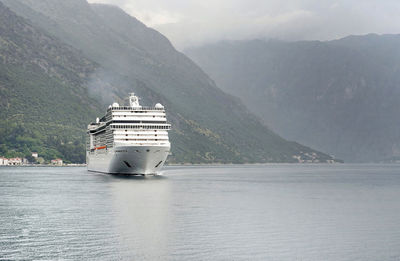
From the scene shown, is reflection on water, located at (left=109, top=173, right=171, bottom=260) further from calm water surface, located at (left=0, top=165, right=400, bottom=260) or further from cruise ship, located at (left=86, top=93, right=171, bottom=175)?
cruise ship, located at (left=86, top=93, right=171, bottom=175)

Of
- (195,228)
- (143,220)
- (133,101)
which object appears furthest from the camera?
(133,101)

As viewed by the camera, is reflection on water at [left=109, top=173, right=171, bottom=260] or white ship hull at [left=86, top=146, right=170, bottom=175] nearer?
reflection on water at [left=109, top=173, right=171, bottom=260]

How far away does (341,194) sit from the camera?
115 metres

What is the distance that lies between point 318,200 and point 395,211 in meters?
18.6

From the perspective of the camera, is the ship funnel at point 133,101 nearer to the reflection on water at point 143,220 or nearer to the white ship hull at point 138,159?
the white ship hull at point 138,159

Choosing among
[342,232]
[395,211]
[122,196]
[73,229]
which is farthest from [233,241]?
[122,196]

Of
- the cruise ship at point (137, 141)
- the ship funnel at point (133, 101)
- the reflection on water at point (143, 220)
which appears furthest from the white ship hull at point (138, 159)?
the reflection on water at point (143, 220)

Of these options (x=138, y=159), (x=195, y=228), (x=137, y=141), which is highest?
(x=137, y=141)

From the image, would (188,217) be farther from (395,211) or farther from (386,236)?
(395,211)

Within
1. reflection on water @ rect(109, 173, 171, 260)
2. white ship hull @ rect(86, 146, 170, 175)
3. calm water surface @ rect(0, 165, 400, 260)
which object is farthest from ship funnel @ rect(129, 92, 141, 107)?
calm water surface @ rect(0, 165, 400, 260)

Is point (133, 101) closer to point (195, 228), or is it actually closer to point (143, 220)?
point (143, 220)

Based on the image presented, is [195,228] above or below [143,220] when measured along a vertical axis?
below

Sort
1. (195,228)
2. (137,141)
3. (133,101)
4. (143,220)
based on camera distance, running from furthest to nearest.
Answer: (133,101) → (137,141) → (143,220) → (195,228)

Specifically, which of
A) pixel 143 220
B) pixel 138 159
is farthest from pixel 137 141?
pixel 143 220
